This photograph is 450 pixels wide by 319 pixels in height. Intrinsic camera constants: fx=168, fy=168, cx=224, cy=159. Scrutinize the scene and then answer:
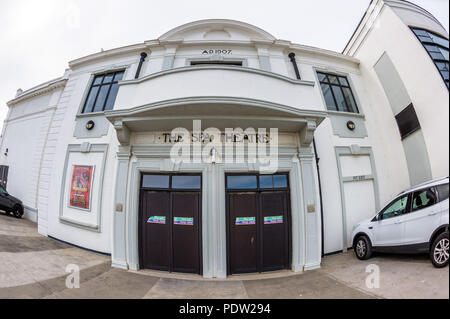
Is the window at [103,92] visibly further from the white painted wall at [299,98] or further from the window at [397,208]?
the window at [397,208]

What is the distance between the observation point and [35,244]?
591cm

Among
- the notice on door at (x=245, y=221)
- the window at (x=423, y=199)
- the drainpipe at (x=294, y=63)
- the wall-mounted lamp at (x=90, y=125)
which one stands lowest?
the notice on door at (x=245, y=221)

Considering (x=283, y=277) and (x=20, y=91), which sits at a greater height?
(x=20, y=91)

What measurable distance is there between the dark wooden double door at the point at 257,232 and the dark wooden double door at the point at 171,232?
3.26 feet

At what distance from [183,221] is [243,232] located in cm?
179

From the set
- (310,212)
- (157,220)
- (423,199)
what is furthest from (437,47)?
(157,220)

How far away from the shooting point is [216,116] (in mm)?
4852

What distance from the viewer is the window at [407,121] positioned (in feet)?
16.6

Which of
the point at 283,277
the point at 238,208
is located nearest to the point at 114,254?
the point at 238,208

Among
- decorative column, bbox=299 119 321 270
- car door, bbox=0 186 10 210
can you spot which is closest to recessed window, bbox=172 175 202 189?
decorative column, bbox=299 119 321 270

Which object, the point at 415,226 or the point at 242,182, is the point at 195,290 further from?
the point at 415,226

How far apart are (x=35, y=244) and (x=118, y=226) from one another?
3.65 m

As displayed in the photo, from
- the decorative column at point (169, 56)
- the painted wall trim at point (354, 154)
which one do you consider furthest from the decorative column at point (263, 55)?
the painted wall trim at point (354, 154)

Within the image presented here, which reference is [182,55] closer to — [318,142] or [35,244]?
[318,142]
